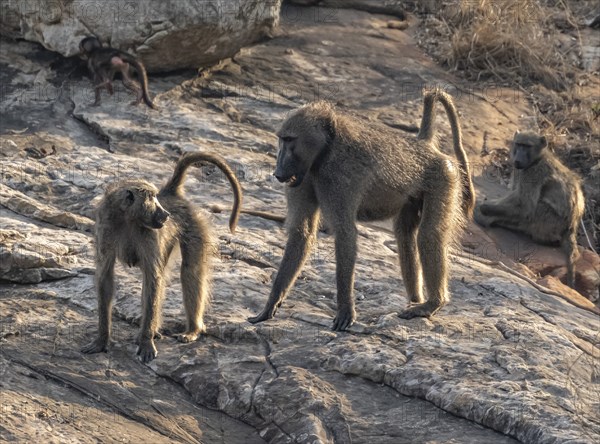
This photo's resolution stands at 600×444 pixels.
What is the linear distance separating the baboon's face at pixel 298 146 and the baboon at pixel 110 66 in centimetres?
374

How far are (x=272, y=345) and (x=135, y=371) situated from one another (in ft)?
2.69

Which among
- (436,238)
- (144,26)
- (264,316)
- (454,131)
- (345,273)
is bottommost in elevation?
(264,316)

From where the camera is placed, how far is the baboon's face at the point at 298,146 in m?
6.66

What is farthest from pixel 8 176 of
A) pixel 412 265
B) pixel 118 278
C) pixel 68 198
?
pixel 412 265

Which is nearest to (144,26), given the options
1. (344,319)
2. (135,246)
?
(135,246)

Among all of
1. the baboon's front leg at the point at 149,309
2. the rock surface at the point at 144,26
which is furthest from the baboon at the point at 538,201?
the baboon's front leg at the point at 149,309

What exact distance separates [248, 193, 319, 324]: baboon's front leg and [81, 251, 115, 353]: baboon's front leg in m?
0.91

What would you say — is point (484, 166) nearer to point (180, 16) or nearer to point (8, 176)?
point (180, 16)

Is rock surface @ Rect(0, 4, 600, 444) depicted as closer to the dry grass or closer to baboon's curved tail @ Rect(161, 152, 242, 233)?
baboon's curved tail @ Rect(161, 152, 242, 233)

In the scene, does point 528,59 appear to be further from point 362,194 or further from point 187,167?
point 187,167

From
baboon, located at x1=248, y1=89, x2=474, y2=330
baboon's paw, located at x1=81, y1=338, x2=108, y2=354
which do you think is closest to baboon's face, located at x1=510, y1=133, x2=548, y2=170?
baboon, located at x1=248, y1=89, x2=474, y2=330

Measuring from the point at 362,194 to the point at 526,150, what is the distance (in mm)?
4369

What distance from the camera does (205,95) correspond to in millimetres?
10734

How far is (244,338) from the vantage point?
668 centimetres
